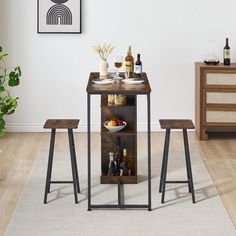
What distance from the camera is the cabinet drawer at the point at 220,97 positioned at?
7.68 metres

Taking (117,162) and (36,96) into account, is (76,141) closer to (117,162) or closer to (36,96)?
(36,96)

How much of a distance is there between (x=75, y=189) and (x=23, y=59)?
296 centimetres

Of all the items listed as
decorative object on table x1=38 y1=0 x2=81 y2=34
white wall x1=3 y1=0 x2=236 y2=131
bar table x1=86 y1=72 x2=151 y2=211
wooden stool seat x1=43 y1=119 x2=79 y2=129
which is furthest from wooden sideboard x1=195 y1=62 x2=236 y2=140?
wooden stool seat x1=43 y1=119 x2=79 y2=129

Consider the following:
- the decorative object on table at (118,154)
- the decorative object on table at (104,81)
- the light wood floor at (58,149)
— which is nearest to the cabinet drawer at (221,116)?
the light wood floor at (58,149)

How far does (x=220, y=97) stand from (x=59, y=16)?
80.1 inches

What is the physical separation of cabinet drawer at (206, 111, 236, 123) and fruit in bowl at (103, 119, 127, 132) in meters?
2.14

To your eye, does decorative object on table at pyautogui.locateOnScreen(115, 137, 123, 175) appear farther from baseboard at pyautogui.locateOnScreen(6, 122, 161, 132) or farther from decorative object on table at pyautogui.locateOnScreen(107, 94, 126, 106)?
baseboard at pyautogui.locateOnScreen(6, 122, 161, 132)

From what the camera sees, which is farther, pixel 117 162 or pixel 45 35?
pixel 45 35

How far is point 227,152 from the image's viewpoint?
7230 millimetres

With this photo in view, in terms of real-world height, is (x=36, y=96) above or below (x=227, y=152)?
above

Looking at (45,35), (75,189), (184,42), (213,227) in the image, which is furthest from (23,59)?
(213,227)

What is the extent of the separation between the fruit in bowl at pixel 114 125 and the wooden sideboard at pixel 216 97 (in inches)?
82.4

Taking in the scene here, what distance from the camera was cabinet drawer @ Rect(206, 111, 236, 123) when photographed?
25.3ft

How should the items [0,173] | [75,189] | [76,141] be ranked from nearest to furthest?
[75,189]
[0,173]
[76,141]
